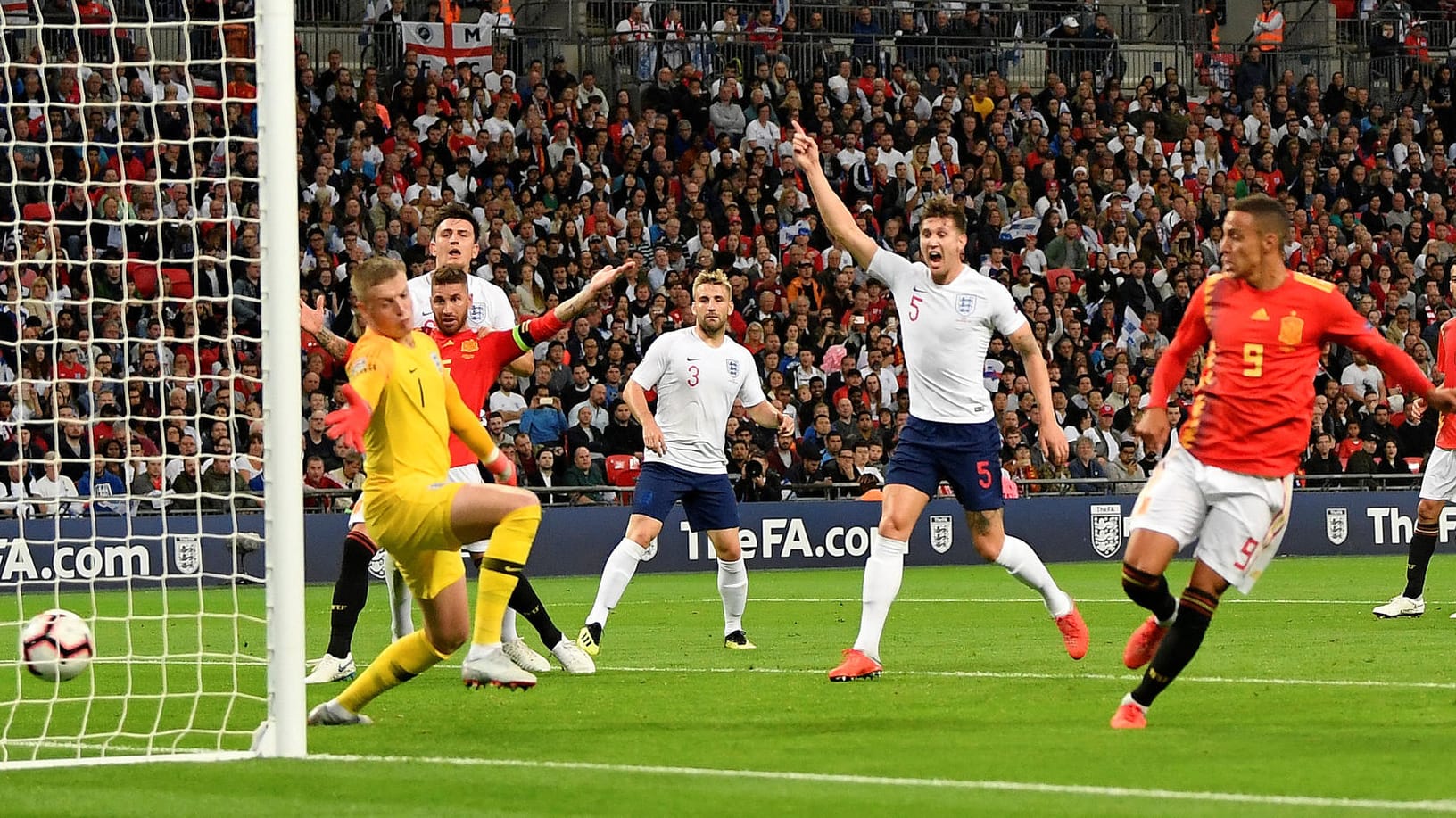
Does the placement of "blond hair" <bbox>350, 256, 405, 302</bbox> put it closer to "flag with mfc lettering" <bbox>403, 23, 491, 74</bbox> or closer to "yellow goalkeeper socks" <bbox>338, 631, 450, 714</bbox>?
"yellow goalkeeper socks" <bbox>338, 631, 450, 714</bbox>

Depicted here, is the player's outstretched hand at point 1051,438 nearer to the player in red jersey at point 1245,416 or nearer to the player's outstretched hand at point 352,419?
the player in red jersey at point 1245,416

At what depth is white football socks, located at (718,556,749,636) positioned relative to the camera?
527 inches

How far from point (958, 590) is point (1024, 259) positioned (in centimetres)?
988

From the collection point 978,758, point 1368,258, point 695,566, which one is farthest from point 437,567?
point 1368,258

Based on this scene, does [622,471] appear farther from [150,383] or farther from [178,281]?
Answer: [150,383]

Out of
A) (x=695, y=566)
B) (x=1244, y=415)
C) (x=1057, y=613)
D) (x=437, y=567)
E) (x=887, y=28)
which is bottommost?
(x=695, y=566)

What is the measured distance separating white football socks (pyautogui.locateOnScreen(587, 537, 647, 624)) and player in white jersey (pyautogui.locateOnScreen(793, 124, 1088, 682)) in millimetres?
2018

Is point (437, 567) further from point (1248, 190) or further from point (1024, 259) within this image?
point (1248, 190)

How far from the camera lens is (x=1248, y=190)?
31.1 meters

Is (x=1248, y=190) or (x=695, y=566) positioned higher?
(x=1248, y=190)

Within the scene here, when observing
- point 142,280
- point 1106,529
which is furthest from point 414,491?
point 1106,529

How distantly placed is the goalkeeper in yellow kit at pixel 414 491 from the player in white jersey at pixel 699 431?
4.17 meters

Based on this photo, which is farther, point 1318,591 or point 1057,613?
point 1318,591

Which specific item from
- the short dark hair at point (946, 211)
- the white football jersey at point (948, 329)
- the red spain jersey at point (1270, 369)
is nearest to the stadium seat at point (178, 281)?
the white football jersey at point (948, 329)
